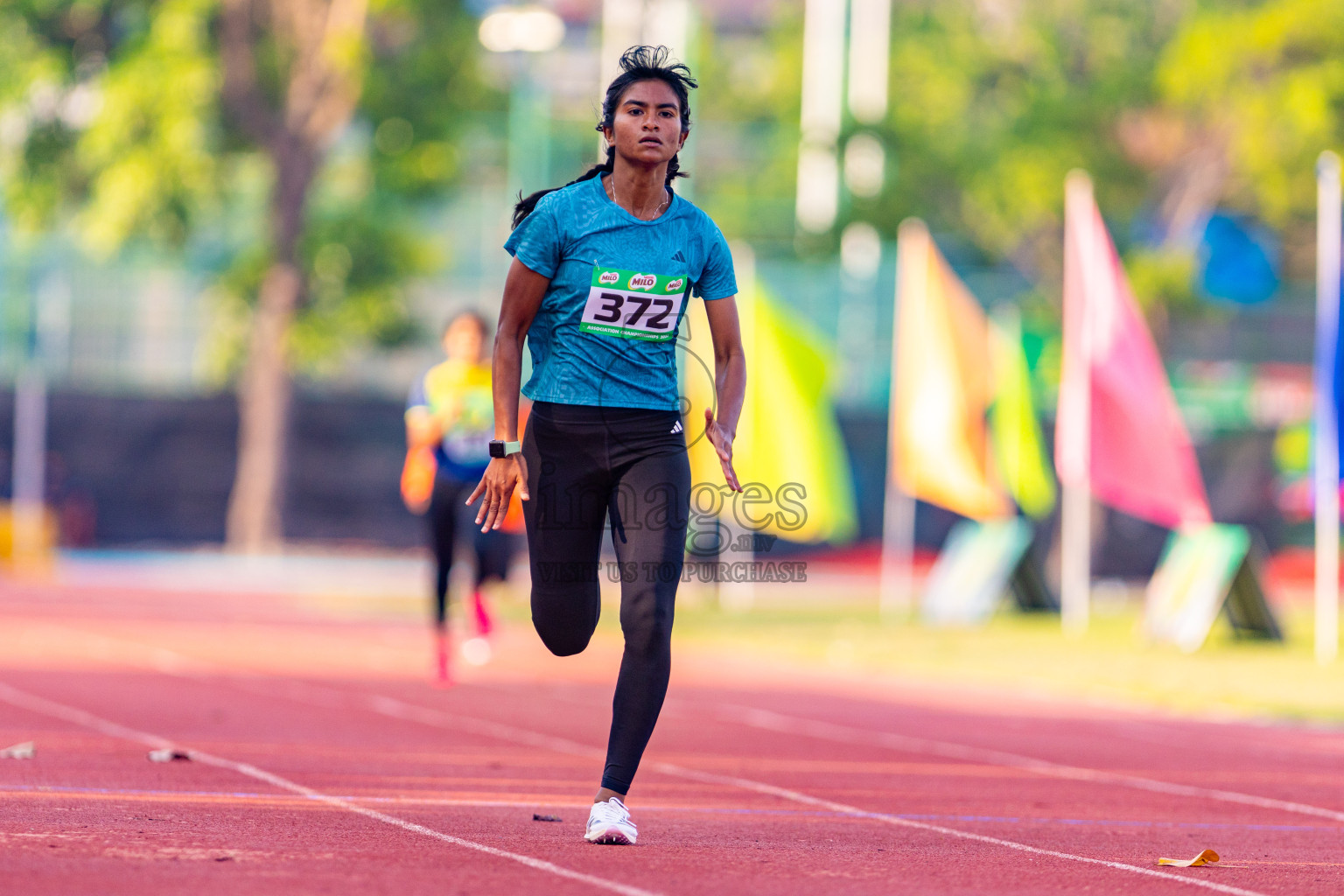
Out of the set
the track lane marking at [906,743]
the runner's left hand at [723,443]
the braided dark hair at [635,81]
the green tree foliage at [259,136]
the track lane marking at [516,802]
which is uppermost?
the green tree foliage at [259,136]

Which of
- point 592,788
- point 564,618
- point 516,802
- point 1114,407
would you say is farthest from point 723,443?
point 1114,407

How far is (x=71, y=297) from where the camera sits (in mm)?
41969

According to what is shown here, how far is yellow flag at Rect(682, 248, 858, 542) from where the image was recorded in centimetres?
2111

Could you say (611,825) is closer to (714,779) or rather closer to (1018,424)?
(714,779)

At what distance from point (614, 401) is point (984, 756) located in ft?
13.5

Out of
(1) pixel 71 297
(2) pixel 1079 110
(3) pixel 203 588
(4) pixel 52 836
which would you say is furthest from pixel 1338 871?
(1) pixel 71 297

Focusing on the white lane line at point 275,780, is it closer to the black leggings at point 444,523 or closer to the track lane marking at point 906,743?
the track lane marking at point 906,743

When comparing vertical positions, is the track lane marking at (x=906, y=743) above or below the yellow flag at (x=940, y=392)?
below

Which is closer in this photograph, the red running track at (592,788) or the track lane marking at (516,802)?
the red running track at (592,788)

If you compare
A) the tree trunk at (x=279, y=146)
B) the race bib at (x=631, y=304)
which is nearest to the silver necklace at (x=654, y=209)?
the race bib at (x=631, y=304)

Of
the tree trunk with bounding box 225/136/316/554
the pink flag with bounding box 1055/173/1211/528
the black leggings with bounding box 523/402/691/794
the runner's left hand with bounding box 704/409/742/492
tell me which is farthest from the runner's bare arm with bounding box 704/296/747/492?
the tree trunk with bounding box 225/136/316/554

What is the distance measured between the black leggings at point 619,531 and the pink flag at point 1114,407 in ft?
39.3

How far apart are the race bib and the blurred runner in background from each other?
5.40 meters

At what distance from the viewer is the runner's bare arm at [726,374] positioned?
20.3 feet
